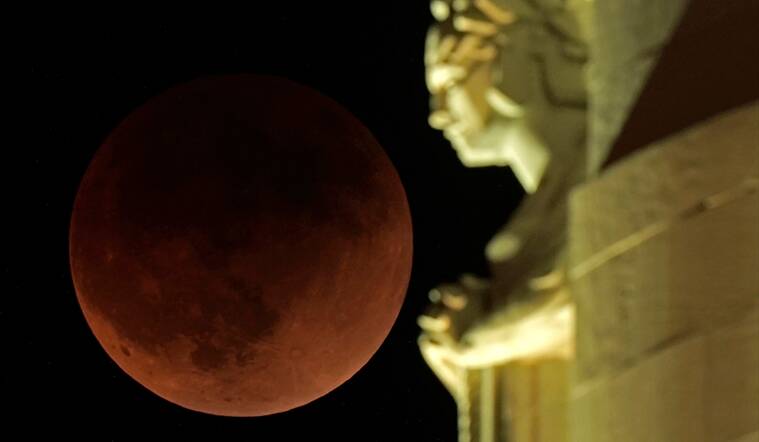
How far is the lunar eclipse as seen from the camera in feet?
23.1

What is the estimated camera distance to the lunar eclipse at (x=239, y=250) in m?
7.05

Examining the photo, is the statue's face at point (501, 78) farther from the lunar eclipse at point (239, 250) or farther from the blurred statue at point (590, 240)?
the lunar eclipse at point (239, 250)

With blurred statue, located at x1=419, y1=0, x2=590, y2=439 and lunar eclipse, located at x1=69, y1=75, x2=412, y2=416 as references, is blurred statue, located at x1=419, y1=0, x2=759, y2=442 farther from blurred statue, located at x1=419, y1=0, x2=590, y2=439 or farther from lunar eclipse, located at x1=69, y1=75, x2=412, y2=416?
lunar eclipse, located at x1=69, y1=75, x2=412, y2=416

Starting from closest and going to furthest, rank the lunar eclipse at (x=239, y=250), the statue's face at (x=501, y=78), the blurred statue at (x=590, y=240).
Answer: the blurred statue at (x=590, y=240), the lunar eclipse at (x=239, y=250), the statue's face at (x=501, y=78)

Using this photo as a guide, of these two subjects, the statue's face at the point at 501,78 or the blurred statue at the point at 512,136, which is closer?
the blurred statue at the point at 512,136

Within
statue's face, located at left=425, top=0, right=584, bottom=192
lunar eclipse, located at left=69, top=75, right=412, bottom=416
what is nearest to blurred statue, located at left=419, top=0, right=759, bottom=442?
statue's face, located at left=425, top=0, right=584, bottom=192

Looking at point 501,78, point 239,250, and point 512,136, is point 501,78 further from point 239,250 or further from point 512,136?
point 239,250

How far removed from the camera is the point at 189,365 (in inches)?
280

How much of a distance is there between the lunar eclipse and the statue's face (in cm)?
52

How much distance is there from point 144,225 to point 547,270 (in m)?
1.86

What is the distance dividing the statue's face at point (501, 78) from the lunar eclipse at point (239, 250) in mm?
519

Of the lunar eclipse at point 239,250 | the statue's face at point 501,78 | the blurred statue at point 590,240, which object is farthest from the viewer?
the statue's face at point 501,78

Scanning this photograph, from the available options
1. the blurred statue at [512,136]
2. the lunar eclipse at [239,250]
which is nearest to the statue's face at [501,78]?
the blurred statue at [512,136]

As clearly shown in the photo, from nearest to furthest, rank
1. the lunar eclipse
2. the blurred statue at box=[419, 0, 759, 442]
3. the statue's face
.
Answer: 1. the blurred statue at box=[419, 0, 759, 442]
2. the lunar eclipse
3. the statue's face
